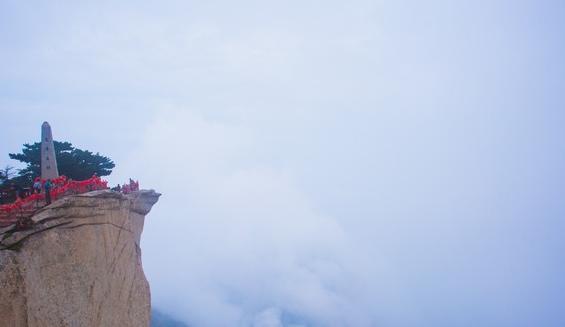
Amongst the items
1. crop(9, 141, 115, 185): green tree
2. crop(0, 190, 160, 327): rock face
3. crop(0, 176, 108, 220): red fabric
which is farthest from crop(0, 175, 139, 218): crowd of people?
crop(9, 141, 115, 185): green tree

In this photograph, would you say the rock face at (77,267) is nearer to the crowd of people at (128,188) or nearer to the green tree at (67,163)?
the crowd of people at (128,188)

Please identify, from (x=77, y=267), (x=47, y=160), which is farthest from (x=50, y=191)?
(x=47, y=160)

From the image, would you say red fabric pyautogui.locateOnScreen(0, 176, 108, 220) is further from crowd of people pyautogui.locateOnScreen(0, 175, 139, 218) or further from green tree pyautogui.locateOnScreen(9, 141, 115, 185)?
green tree pyautogui.locateOnScreen(9, 141, 115, 185)

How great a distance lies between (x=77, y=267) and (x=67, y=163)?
476 inches

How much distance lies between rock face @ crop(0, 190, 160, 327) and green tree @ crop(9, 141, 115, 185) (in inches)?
338

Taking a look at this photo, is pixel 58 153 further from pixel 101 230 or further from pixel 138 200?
pixel 101 230

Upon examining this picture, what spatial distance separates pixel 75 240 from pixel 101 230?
49.0 inches

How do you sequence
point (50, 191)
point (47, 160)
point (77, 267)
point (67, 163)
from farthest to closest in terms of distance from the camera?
1. point (67, 163)
2. point (47, 160)
3. point (50, 191)
4. point (77, 267)

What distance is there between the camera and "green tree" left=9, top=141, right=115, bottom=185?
27.0 meters

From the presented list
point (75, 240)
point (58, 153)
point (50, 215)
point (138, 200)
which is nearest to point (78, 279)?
point (75, 240)

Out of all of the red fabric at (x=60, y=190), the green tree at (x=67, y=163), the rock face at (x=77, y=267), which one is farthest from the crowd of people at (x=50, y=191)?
the green tree at (x=67, y=163)

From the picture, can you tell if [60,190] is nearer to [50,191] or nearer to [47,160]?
[50,191]

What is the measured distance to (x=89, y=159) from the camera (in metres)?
28.3

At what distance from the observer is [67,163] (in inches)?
1063
